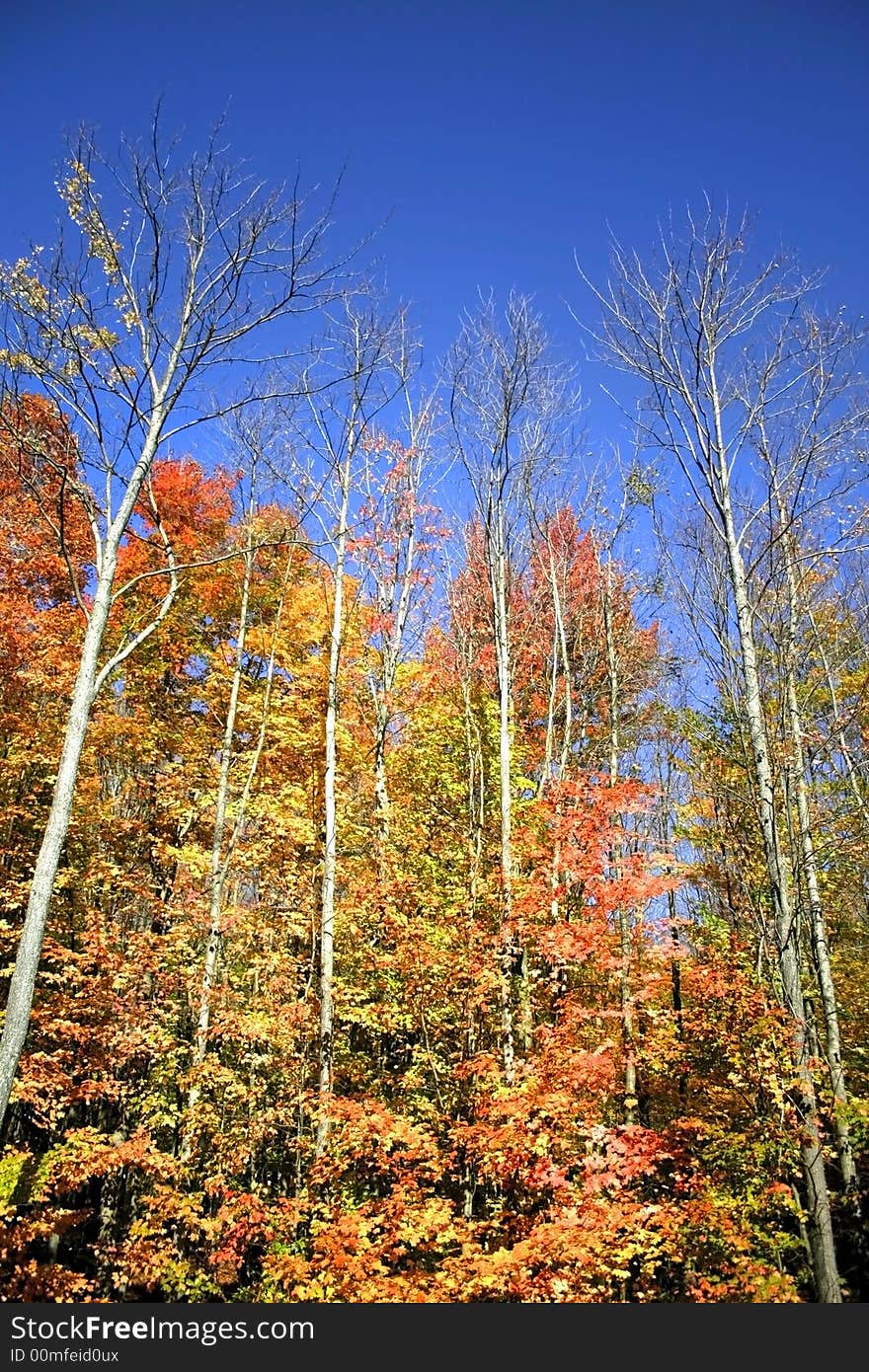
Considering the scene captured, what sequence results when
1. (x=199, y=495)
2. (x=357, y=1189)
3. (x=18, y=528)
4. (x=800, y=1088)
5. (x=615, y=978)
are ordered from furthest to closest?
(x=199, y=495)
(x=18, y=528)
(x=615, y=978)
(x=357, y=1189)
(x=800, y=1088)

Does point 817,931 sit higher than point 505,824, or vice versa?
point 505,824

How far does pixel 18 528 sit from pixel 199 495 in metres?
5.71

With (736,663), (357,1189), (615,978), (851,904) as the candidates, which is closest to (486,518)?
(736,663)

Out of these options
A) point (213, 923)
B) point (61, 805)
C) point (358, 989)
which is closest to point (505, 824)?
point (358, 989)

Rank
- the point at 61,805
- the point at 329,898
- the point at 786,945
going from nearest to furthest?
the point at 61,805 < the point at 786,945 < the point at 329,898

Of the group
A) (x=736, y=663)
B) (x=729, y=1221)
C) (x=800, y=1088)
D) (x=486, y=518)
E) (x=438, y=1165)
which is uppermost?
(x=486, y=518)

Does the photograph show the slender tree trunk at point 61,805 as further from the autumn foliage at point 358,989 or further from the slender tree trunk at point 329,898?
the slender tree trunk at point 329,898

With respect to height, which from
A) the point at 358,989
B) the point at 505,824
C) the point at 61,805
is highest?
the point at 505,824

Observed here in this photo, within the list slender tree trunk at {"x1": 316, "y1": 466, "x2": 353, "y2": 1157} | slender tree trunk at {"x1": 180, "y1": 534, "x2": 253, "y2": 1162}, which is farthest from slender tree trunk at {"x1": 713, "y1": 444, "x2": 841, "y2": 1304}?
slender tree trunk at {"x1": 180, "y1": 534, "x2": 253, "y2": 1162}

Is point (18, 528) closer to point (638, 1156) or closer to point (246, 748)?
point (246, 748)

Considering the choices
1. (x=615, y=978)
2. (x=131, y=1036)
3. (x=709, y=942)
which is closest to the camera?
(x=131, y=1036)

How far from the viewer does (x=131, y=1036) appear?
927 cm

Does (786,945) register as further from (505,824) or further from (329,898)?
(329,898)

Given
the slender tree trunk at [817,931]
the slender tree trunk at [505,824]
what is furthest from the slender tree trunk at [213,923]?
the slender tree trunk at [817,931]
